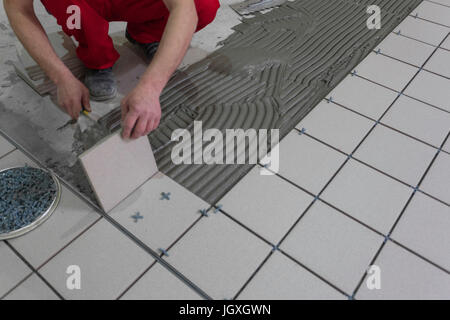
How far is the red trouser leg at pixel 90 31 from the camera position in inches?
62.9

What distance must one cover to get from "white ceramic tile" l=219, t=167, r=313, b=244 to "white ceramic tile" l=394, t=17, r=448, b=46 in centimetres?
154

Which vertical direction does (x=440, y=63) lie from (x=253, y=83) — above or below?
below

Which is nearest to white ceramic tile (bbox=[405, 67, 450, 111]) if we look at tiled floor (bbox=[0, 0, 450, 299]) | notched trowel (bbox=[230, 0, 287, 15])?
tiled floor (bbox=[0, 0, 450, 299])

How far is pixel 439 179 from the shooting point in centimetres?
152

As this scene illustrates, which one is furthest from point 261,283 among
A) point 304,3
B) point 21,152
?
point 304,3

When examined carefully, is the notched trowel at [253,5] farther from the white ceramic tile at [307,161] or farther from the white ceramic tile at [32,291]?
the white ceramic tile at [32,291]

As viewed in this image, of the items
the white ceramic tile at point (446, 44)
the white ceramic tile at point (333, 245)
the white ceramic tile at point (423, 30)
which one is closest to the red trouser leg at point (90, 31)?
the white ceramic tile at point (333, 245)

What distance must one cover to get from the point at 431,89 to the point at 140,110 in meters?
1.63

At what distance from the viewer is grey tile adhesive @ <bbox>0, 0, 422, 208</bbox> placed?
1.54 meters

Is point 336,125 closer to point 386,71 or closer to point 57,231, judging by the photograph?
point 386,71

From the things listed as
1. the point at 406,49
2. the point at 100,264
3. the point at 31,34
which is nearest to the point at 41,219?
the point at 100,264

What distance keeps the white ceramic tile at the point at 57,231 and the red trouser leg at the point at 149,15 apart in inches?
37.5

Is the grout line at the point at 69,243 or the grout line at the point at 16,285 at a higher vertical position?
the grout line at the point at 69,243

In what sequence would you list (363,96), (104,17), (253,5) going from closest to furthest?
1. (104,17)
2. (363,96)
3. (253,5)
